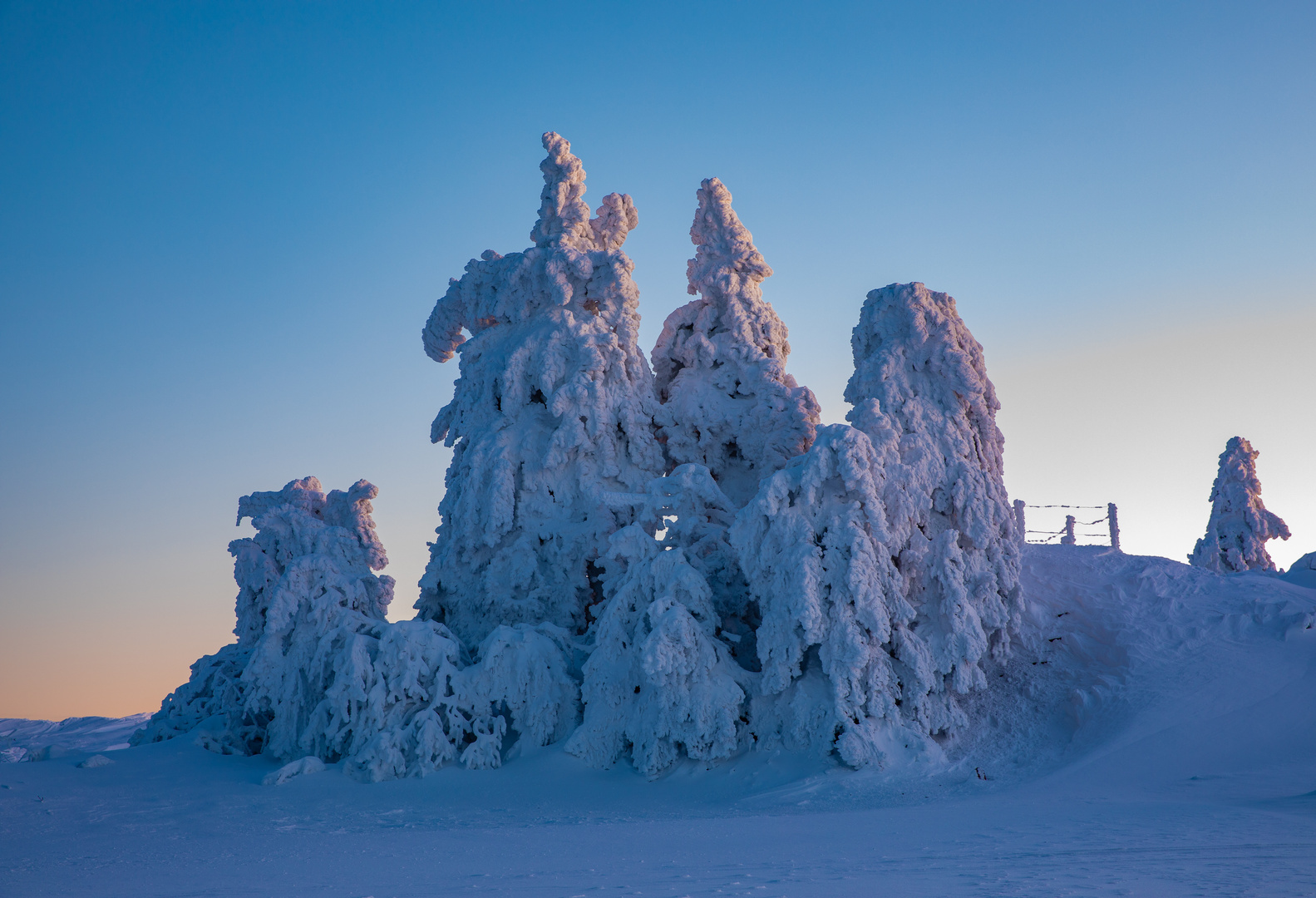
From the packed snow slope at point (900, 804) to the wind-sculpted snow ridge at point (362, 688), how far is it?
0.70 meters

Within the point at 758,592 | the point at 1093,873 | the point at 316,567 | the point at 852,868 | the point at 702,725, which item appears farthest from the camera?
the point at 316,567

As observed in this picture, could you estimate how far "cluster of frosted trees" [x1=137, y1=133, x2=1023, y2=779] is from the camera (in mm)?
18875

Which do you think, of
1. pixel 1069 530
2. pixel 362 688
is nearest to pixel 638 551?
pixel 362 688

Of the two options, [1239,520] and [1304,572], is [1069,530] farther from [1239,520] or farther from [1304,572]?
[1239,520]

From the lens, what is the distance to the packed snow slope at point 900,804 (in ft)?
32.8

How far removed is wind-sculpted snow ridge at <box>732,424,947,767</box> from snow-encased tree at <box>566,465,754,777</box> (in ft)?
3.46

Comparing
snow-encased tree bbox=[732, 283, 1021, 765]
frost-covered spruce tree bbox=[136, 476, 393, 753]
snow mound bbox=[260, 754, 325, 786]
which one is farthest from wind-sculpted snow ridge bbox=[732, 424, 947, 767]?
frost-covered spruce tree bbox=[136, 476, 393, 753]

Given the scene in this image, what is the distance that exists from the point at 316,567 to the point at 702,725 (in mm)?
10350

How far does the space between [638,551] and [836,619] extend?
5008mm

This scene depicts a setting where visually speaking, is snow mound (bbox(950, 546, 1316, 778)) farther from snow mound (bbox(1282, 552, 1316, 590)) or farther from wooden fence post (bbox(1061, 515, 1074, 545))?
wooden fence post (bbox(1061, 515, 1074, 545))

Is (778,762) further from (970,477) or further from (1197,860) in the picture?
(1197,860)

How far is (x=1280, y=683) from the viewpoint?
63.5 ft

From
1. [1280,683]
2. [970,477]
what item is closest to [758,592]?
[970,477]

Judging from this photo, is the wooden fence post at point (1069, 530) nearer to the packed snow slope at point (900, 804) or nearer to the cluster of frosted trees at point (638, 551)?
the packed snow slope at point (900, 804)
